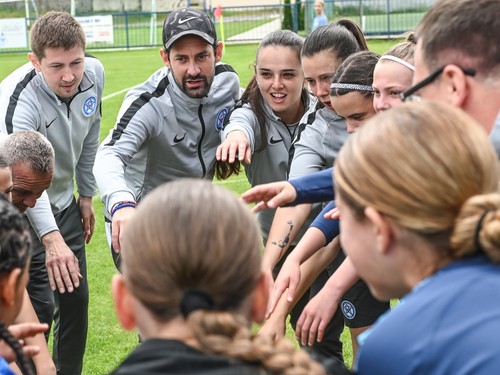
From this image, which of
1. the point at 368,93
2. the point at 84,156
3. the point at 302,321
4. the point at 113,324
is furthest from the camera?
the point at 113,324

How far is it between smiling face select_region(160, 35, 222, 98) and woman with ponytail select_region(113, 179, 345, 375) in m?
3.42

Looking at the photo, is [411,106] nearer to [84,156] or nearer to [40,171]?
[40,171]

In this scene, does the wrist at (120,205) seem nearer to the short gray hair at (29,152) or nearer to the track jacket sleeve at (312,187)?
the short gray hair at (29,152)

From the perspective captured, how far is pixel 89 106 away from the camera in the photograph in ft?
20.4

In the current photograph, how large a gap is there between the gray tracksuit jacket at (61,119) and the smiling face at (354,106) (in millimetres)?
2058

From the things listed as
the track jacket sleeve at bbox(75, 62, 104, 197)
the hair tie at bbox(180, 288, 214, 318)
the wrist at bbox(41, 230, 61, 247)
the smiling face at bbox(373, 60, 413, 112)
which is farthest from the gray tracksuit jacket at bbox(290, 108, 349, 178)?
the hair tie at bbox(180, 288, 214, 318)

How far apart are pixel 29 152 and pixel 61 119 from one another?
1336 millimetres

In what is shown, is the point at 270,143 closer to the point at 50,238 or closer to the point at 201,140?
the point at 201,140

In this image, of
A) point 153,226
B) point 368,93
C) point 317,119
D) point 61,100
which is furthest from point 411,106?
point 61,100

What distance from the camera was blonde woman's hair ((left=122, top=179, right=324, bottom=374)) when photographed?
184 cm

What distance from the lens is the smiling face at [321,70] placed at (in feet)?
16.1

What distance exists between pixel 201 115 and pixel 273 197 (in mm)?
2425

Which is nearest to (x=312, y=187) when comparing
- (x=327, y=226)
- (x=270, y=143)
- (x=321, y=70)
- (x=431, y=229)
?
(x=327, y=226)

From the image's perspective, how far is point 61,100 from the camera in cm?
598
